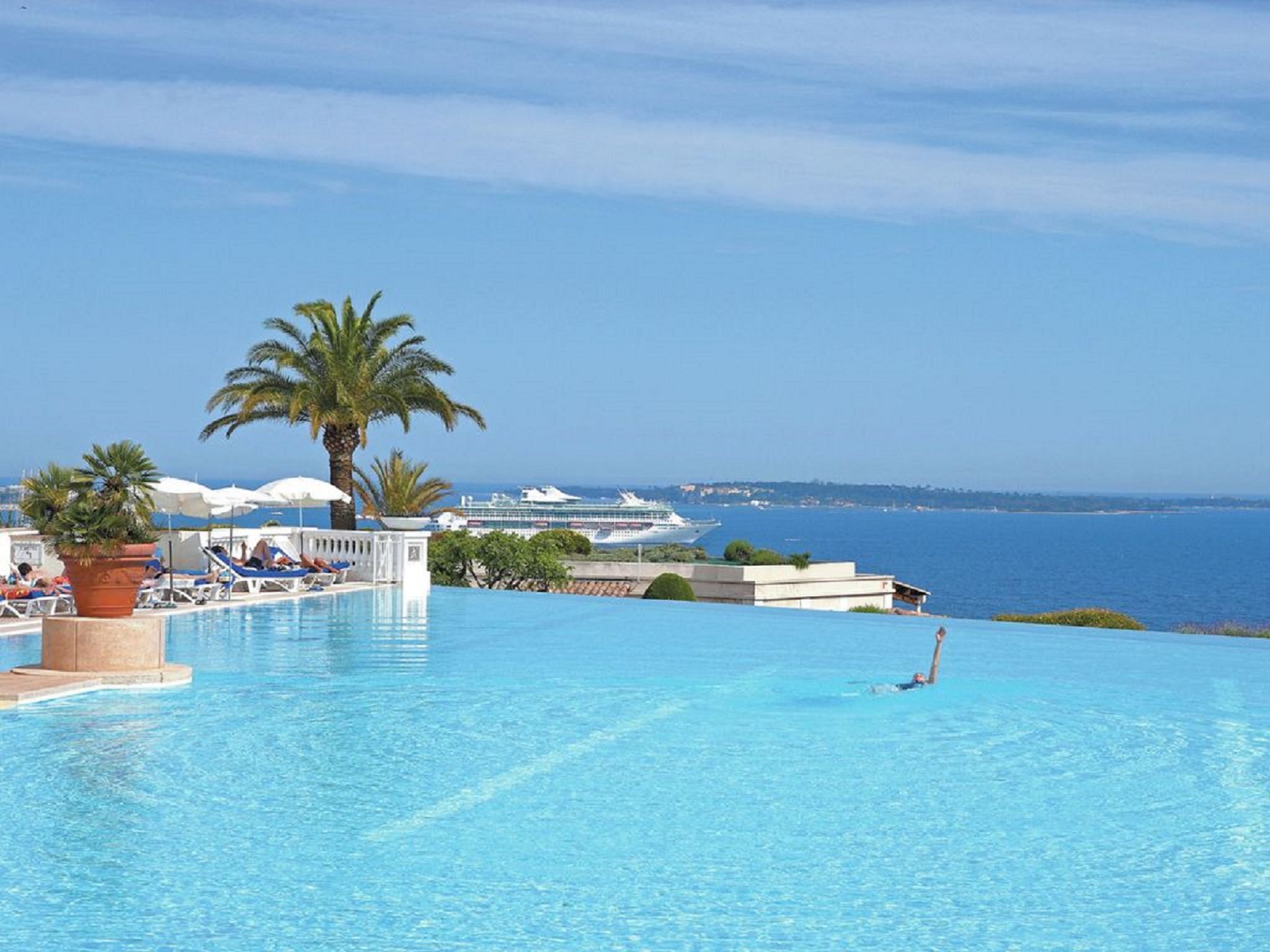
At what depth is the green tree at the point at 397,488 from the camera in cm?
4869

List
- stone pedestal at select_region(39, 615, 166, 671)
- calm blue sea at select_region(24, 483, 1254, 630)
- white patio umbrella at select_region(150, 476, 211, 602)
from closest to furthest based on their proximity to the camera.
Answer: stone pedestal at select_region(39, 615, 166, 671) → white patio umbrella at select_region(150, 476, 211, 602) → calm blue sea at select_region(24, 483, 1254, 630)

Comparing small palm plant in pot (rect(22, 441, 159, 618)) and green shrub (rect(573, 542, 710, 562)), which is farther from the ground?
small palm plant in pot (rect(22, 441, 159, 618))

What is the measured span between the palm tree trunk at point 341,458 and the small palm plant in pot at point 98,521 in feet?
59.8

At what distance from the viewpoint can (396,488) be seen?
4984 centimetres

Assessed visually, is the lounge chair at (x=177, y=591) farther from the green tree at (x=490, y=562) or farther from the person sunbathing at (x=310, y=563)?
the green tree at (x=490, y=562)

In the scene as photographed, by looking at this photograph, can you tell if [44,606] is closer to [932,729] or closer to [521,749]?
[521,749]

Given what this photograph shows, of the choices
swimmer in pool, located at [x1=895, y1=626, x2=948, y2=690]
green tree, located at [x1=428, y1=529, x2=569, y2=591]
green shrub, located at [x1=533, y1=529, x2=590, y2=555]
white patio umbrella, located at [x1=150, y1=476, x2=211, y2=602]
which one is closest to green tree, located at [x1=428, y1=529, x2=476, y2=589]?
green tree, located at [x1=428, y1=529, x2=569, y2=591]

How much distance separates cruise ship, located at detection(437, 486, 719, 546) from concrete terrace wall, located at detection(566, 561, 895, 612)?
78736mm

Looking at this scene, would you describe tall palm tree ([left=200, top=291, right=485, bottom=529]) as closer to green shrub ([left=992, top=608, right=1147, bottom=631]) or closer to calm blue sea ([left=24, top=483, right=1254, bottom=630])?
green shrub ([left=992, top=608, right=1147, bottom=631])

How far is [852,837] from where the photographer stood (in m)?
9.41

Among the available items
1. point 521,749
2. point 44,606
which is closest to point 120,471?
point 521,749

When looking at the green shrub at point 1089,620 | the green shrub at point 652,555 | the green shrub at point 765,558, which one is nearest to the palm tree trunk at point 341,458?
the green shrub at point 1089,620

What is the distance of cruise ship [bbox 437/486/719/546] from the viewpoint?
14025 centimetres

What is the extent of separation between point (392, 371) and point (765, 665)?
1776cm
